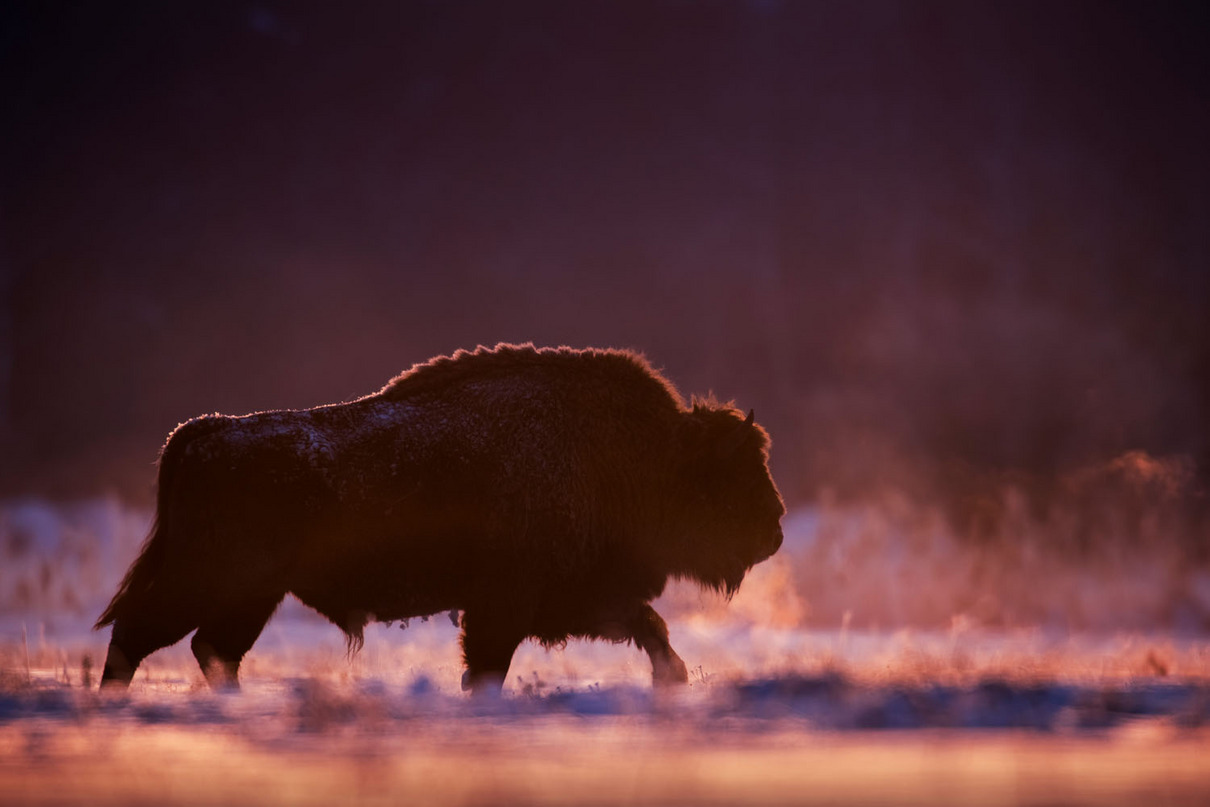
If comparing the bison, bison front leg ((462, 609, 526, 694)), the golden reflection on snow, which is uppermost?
the bison

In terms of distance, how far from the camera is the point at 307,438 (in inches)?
326

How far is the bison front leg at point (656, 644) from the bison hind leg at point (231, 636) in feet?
8.82

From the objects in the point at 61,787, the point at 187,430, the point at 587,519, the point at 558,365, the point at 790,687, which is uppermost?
the point at 558,365

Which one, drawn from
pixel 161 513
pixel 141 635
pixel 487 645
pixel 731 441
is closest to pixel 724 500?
pixel 731 441

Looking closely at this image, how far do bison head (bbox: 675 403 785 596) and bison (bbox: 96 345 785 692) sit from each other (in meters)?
0.40

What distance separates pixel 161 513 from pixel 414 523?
6.27 ft

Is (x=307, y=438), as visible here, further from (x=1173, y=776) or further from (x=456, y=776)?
(x=1173, y=776)

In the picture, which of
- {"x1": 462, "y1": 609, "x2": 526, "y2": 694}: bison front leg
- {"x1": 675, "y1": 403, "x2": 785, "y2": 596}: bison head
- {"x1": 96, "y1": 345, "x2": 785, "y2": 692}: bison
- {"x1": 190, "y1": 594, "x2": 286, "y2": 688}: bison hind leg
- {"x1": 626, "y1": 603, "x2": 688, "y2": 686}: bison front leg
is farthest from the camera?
{"x1": 675, "y1": 403, "x2": 785, "y2": 596}: bison head

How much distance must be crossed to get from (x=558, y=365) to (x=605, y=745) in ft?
16.1

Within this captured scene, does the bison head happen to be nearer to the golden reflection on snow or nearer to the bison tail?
the bison tail

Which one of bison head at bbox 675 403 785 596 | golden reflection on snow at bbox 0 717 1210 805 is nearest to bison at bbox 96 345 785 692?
bison head at bbox 675 403 785 596

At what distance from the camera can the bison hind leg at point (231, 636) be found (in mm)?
8367

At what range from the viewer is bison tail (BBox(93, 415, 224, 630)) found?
8.37 metres

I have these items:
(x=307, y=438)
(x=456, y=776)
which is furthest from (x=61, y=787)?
(x=307, y=438)
